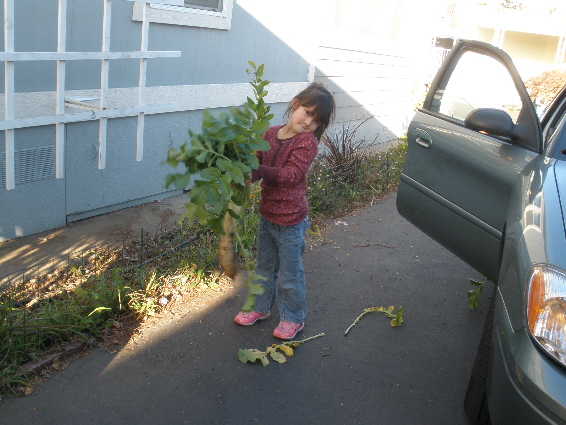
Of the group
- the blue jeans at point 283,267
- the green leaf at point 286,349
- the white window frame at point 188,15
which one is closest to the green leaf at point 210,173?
the blue jeans at point 283,267

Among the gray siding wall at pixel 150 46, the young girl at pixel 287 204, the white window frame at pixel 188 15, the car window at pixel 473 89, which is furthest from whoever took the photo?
the white window frame at pixel 188 15

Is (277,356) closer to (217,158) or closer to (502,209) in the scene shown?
(217,158)

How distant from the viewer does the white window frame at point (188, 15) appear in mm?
5550

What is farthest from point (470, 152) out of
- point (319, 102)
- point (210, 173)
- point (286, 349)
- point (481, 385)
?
point (210, 173)

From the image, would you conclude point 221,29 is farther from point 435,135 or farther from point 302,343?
point 302,343

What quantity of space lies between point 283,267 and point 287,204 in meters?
0.42

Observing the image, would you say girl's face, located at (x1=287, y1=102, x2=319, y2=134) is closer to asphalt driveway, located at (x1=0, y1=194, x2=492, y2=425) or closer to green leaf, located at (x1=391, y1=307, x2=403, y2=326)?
asphalt driveway, located at (x1=0, y1=194, x2=492, y2=425)

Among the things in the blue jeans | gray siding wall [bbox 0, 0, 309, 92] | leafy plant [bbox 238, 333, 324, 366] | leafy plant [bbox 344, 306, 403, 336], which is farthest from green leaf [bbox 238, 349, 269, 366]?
gray siding wall [bbox 0, 0, 309, 92]

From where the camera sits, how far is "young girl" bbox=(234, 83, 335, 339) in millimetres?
3365

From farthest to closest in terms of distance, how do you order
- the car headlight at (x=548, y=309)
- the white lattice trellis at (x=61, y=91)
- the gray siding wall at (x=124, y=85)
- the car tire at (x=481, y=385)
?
1. the gray siding wall at (x=124, y=85)
2. the white lattice trellis at (x=61, y=91)
3. the car tire at (x=481, y=385)
4. the car headlight at (x=548, y=309)

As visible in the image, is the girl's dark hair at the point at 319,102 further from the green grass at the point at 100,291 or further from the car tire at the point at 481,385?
the car tire at the point at 481,385

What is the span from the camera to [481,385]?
292 centimetres

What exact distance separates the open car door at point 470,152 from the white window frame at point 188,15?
8.56 feet

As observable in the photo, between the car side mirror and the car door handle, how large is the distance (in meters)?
0.83
